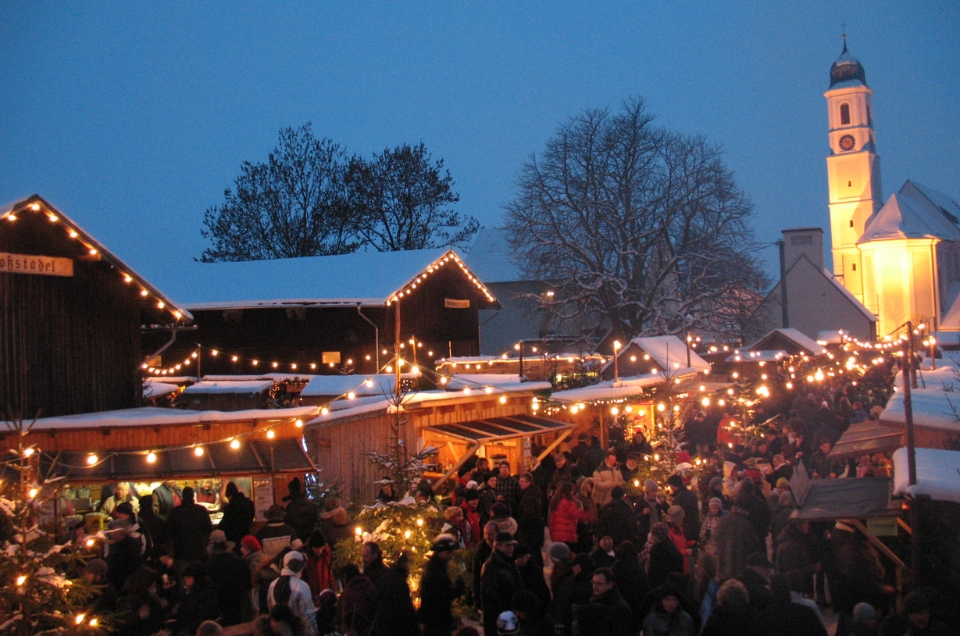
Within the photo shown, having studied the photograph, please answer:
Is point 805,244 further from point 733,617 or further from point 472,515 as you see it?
point 733,617

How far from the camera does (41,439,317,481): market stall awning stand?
10367 millimetres

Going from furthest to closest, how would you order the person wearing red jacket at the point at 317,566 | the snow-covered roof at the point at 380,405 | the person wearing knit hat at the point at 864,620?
the snow-covered roof at the point at 380,405
the person wearing red jacket at the point at 317,566
the person wearing knit hat at the point at 864,620

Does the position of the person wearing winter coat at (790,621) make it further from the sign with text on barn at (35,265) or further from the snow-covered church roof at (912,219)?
the snow-covered church roof at (912,219)

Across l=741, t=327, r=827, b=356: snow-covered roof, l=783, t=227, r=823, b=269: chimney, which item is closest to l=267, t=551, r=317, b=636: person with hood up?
l=741, t=327, r=827, b=356: snow-covered roof

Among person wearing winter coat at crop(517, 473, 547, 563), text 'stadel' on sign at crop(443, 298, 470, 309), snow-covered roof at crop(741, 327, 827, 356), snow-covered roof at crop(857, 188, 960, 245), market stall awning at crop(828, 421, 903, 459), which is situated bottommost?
person wearing winter coat at crop(517, 473, 547, 563)

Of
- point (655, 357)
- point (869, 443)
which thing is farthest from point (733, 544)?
point (655, 357)

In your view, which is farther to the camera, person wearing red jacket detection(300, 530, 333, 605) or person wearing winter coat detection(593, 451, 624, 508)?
person wearing winter coat detection(593, 451, 624, 508)

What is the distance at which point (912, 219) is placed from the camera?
6294 cm

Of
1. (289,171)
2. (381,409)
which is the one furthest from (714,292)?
(289,171)

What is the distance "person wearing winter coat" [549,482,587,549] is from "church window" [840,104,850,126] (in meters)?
75.5

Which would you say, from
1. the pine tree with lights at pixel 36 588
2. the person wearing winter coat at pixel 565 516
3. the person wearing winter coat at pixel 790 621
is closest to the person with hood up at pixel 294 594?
the pine tree with lights at pixel 36 588

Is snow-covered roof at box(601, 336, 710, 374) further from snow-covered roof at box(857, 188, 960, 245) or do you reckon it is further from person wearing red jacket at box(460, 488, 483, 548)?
snow-covered roof at box(857, 188, 960, 245)

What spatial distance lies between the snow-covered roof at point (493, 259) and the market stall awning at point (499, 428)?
2732 centimetres

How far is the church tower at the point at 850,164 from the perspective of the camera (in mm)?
72812
